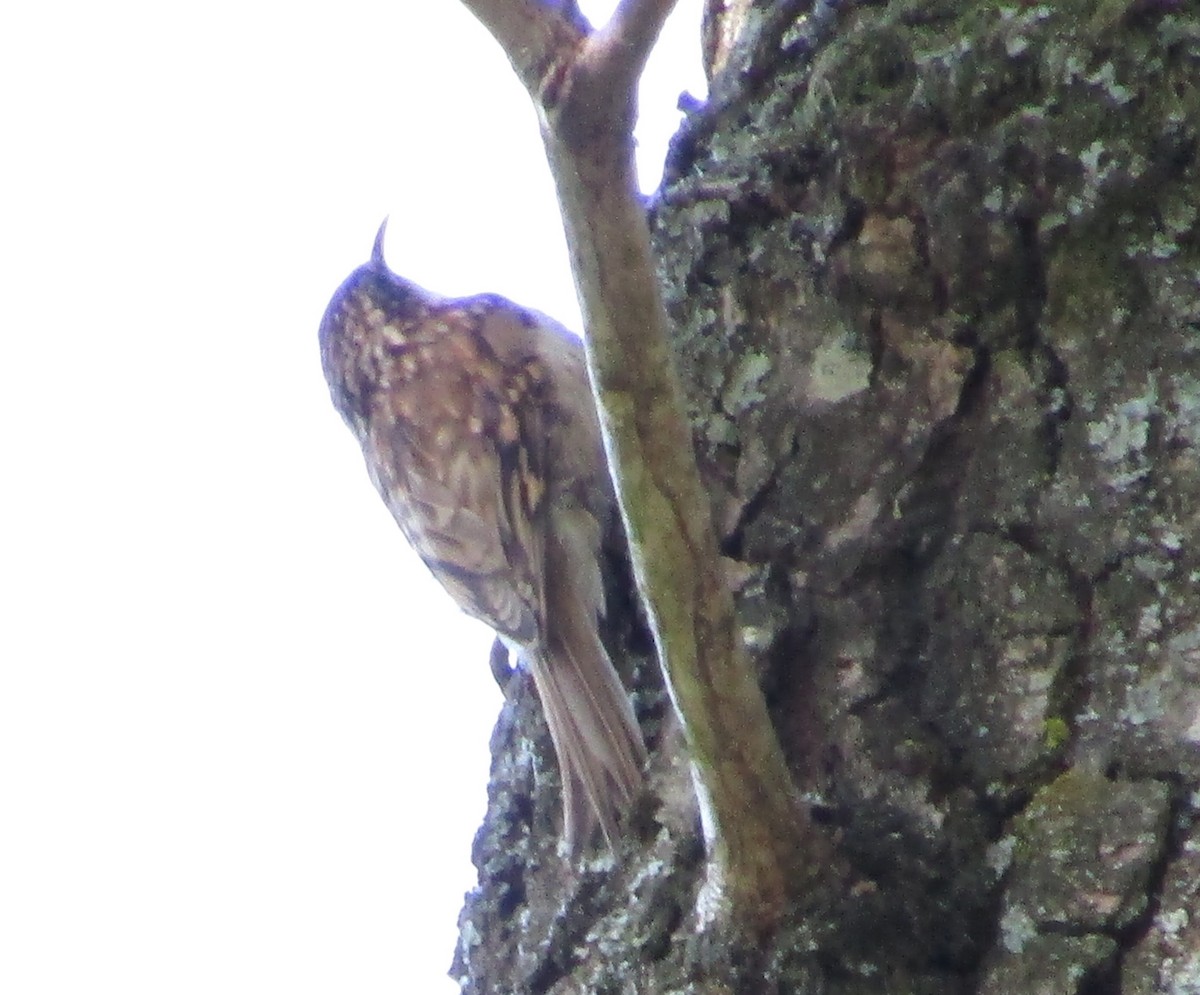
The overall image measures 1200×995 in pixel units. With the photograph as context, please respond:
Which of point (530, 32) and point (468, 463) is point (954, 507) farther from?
point (468, 463)

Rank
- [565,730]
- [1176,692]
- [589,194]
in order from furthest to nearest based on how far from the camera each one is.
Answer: [565,730] → [1176,692] → [589,194]

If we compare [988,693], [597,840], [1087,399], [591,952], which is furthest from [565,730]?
[1087,399]

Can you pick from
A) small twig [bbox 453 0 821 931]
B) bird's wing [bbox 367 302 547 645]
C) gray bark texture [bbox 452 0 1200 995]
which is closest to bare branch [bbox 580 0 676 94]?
small twig [bbox 453 0 821 931]

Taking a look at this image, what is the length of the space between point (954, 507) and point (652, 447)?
36 centimetres

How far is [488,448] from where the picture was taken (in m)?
2.26

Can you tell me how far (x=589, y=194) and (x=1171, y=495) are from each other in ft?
1.75

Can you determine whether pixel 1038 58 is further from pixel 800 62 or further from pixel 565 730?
pixel 565 730

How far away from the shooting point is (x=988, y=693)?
1269 mm

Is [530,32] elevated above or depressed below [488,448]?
below

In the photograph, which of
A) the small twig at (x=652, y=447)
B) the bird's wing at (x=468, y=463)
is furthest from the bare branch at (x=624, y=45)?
the bird's wing at (x=468, y=463)

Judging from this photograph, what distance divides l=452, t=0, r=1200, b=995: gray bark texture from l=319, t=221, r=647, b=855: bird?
471mm

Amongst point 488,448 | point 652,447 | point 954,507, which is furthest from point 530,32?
point 488,448

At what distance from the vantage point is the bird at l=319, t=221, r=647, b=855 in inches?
80.9

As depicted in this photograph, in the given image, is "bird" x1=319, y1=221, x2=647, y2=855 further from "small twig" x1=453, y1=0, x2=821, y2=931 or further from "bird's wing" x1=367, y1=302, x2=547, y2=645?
"small twig" x1=453, y1=0, x2=821, y2=931
